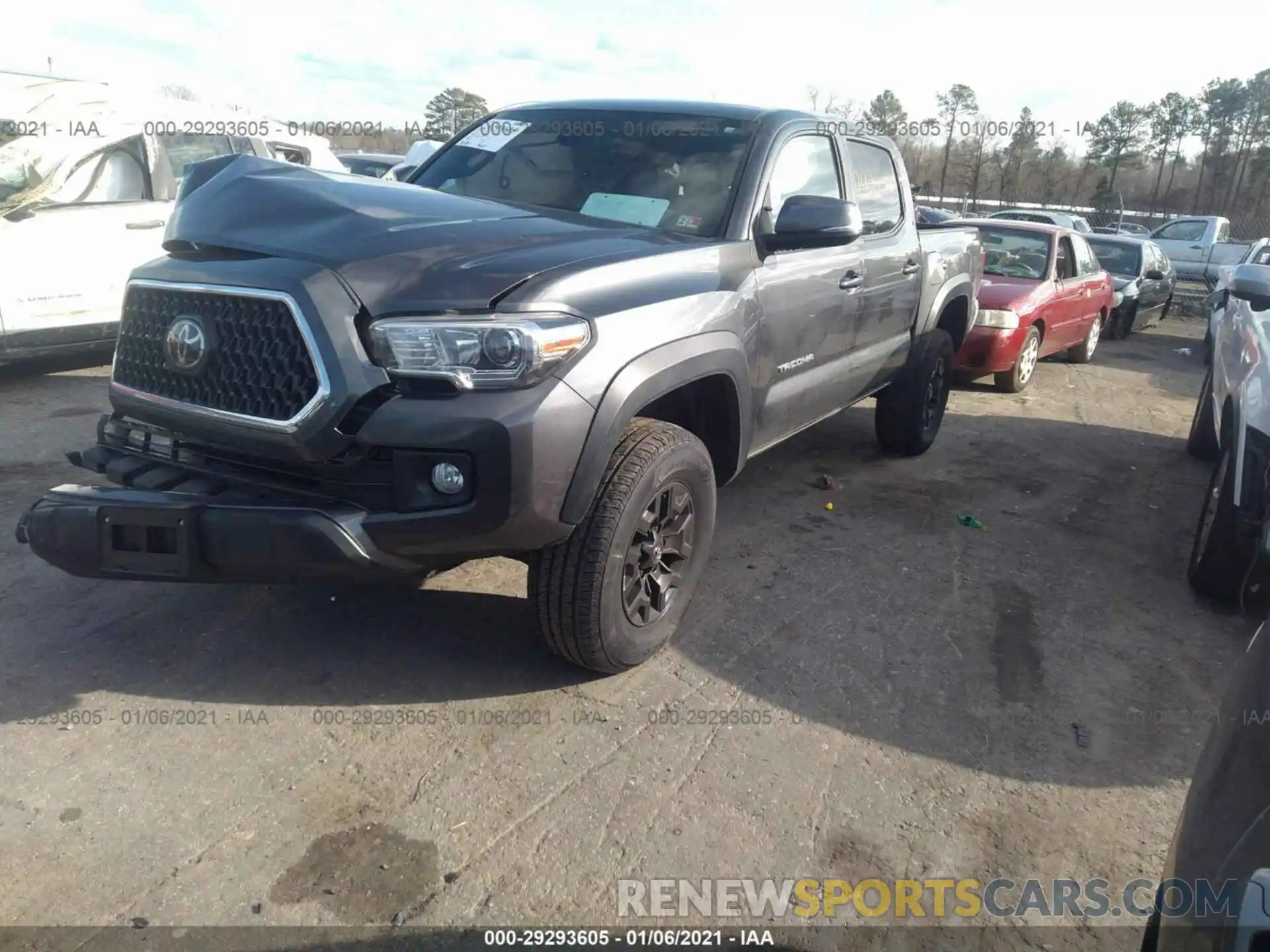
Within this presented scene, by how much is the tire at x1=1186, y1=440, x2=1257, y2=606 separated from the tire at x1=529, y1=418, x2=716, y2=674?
2.31m

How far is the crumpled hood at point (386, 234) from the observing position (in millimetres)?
2721

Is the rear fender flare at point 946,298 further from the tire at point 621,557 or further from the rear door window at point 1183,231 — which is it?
the rear door window at point 1183,231

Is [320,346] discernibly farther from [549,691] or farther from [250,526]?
[549,691]

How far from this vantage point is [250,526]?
266 cm

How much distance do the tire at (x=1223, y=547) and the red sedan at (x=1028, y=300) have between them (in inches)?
163

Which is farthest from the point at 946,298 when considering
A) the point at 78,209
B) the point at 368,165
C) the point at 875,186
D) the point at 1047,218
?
the point at 1047,218

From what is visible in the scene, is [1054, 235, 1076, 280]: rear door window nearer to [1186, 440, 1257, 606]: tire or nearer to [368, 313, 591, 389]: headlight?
[1186, 440, 1257, 606]: tire

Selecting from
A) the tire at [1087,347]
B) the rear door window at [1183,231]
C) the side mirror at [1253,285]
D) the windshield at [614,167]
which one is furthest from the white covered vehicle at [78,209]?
the rear door window at [1183,231]

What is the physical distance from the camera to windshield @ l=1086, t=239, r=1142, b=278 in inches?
525

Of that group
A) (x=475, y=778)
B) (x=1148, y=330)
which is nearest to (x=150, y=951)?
(x=475, y=778)

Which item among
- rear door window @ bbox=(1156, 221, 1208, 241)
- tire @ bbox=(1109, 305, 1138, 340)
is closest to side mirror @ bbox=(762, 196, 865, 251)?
tire @ bbox=(1109, 305, 1138, 340)

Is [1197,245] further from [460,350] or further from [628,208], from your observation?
[460,350]

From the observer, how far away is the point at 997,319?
8375 mm

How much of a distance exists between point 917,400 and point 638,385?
354 centimetres
